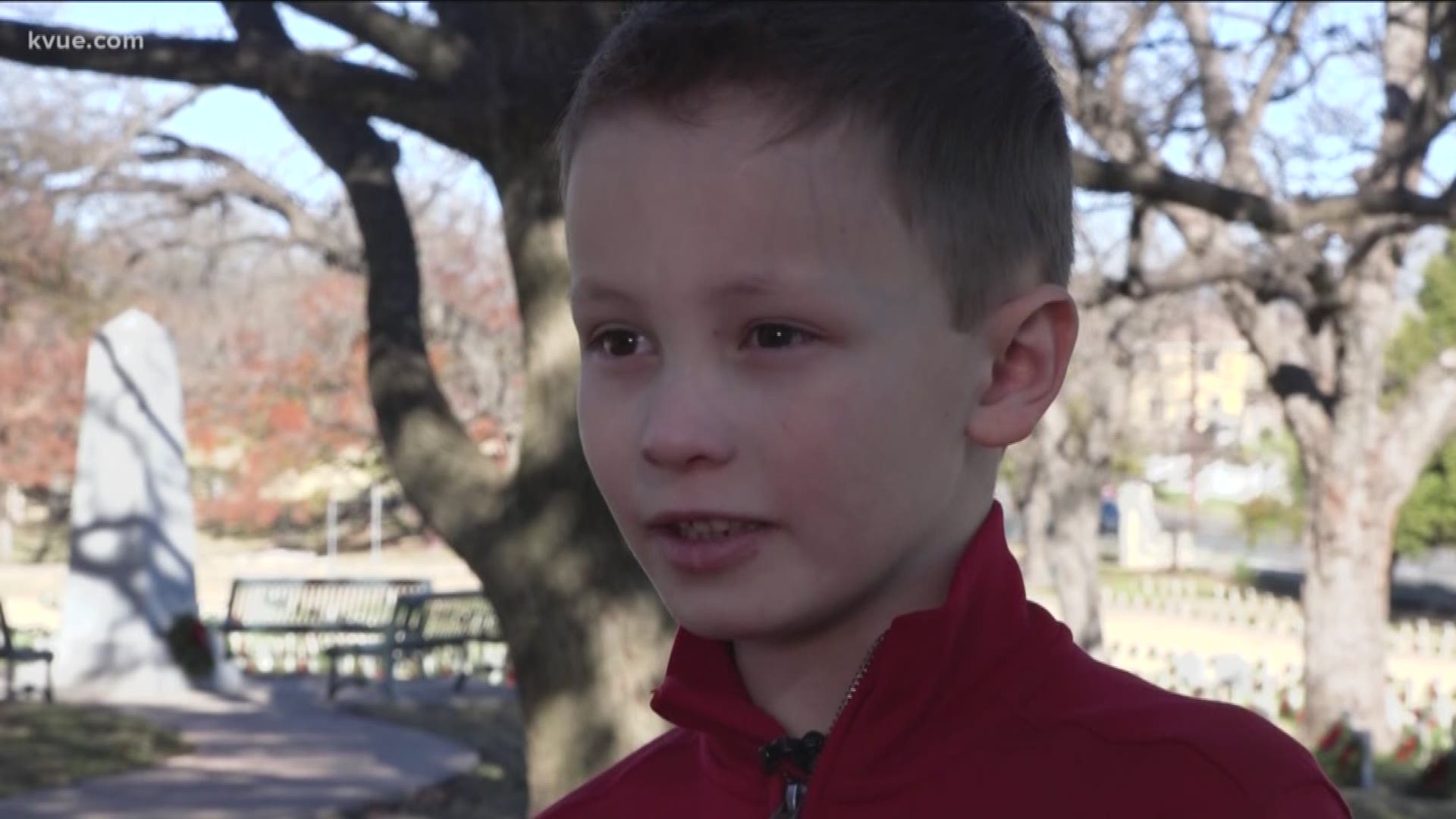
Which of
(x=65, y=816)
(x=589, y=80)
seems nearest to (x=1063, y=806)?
(x=589, y=80)

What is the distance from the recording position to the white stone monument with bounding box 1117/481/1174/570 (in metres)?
48.0

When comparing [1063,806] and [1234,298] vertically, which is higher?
[1234,298]

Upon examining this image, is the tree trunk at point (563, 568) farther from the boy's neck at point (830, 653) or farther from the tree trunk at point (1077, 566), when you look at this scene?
the tree trunk at point (1077, 566)

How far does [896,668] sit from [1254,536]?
156 ft

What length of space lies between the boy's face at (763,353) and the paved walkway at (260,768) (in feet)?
28.3

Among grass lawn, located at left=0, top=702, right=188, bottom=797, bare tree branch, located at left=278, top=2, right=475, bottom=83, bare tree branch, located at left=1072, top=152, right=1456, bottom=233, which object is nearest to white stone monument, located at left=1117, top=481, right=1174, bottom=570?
grass lawn, located at left=0, top=702, right=188, bottom=797

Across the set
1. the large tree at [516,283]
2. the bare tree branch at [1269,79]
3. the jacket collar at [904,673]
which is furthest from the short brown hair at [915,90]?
the bare tree branch at [1269,79]

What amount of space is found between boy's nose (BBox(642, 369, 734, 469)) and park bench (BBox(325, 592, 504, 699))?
46.0 ft

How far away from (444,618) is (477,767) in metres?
5.63

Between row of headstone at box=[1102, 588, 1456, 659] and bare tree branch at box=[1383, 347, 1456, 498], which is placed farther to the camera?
row of headstone at box=[1102, 588, 1456, 659]

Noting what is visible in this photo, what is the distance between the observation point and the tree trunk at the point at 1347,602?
16.0 m

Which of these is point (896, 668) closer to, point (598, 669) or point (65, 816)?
point (598, 669)

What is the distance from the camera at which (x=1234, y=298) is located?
16.0 metres
